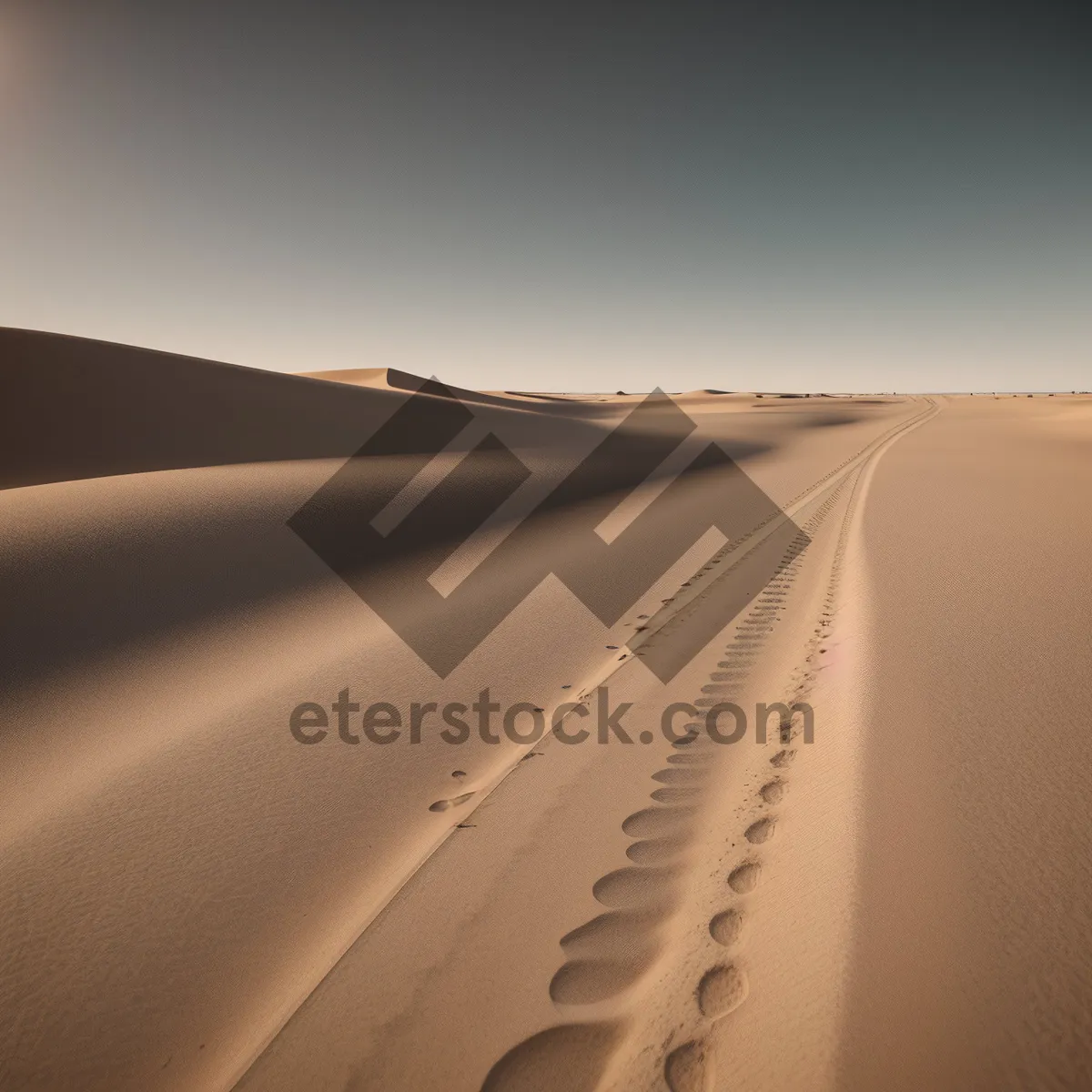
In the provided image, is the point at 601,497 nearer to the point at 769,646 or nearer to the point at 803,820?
the point at 769,646

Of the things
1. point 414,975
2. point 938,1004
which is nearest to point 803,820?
point 938,1004

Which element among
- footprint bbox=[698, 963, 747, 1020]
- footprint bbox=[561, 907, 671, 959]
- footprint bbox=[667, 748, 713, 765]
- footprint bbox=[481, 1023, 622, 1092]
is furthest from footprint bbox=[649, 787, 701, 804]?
footprint bbox=[481, 1023, 622, 1092]

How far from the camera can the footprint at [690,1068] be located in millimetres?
1449

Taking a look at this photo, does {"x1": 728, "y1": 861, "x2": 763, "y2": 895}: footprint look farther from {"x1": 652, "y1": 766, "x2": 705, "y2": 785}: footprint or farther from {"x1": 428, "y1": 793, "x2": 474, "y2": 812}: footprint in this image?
{"x1": 428, "y1": 793, "x2": 474, "y2": 812}: footprint

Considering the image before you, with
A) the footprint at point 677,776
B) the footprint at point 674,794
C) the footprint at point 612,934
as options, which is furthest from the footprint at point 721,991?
the footprint at point 677,776

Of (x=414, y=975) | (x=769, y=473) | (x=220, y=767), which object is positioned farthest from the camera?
(x=769, y=473)

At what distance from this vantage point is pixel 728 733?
313 centimetres

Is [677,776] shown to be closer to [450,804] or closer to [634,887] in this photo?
[634,887]

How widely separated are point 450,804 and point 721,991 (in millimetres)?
1489

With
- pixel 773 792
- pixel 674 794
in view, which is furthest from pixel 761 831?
pixel 674 794

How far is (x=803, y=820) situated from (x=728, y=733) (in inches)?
33.3

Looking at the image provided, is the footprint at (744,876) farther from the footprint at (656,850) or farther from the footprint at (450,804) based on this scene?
the footprint at (450,804)

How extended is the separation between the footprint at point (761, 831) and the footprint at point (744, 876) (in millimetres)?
136

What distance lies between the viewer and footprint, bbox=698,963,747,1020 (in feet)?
5.32
